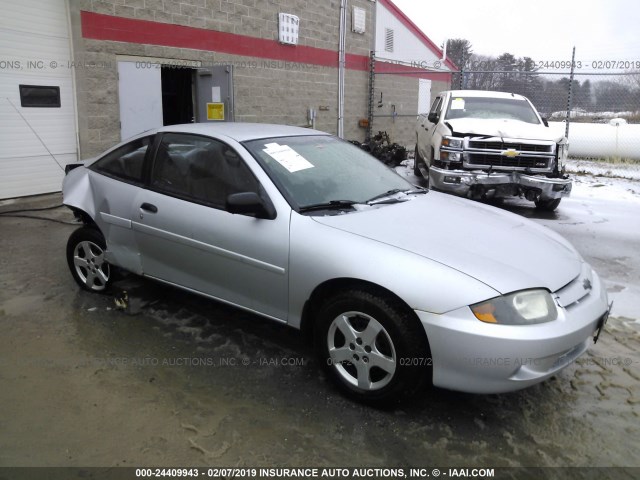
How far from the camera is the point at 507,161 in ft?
26.4

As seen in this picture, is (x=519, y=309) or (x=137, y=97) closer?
(x=519, y=309)

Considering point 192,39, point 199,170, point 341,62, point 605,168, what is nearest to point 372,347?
point 199,170

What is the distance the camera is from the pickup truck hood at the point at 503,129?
8.02 m

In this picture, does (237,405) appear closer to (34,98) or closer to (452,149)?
(452,149)

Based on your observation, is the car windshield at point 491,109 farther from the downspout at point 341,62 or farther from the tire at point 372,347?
the tire at point 372,347

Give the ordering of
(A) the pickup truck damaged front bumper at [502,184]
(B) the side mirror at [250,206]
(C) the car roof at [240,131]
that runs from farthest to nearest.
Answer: (A) the pickup truck damaged front bumper at [502,184]
(C) the car roof at [240,131]
(B) the side mirror at [250,206]

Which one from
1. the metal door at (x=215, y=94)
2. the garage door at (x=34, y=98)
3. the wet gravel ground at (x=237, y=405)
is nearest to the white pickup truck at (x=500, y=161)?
the wet gravel ground at (x=237, y=405)

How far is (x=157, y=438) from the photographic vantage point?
9.21 feet

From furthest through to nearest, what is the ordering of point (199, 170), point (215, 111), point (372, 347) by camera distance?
point (215, 111) → point (199, 170) → point (372, 347)

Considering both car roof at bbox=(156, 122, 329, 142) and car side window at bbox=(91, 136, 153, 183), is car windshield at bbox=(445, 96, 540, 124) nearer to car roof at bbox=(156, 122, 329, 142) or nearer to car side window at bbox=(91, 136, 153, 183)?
car roof at bbox=(156, 122, 329, 142)

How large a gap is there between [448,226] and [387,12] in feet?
51.7

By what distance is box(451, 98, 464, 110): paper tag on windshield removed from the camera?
929 centimetres

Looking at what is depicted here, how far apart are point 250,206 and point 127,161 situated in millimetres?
1621

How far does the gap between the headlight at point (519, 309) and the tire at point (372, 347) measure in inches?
13.9
